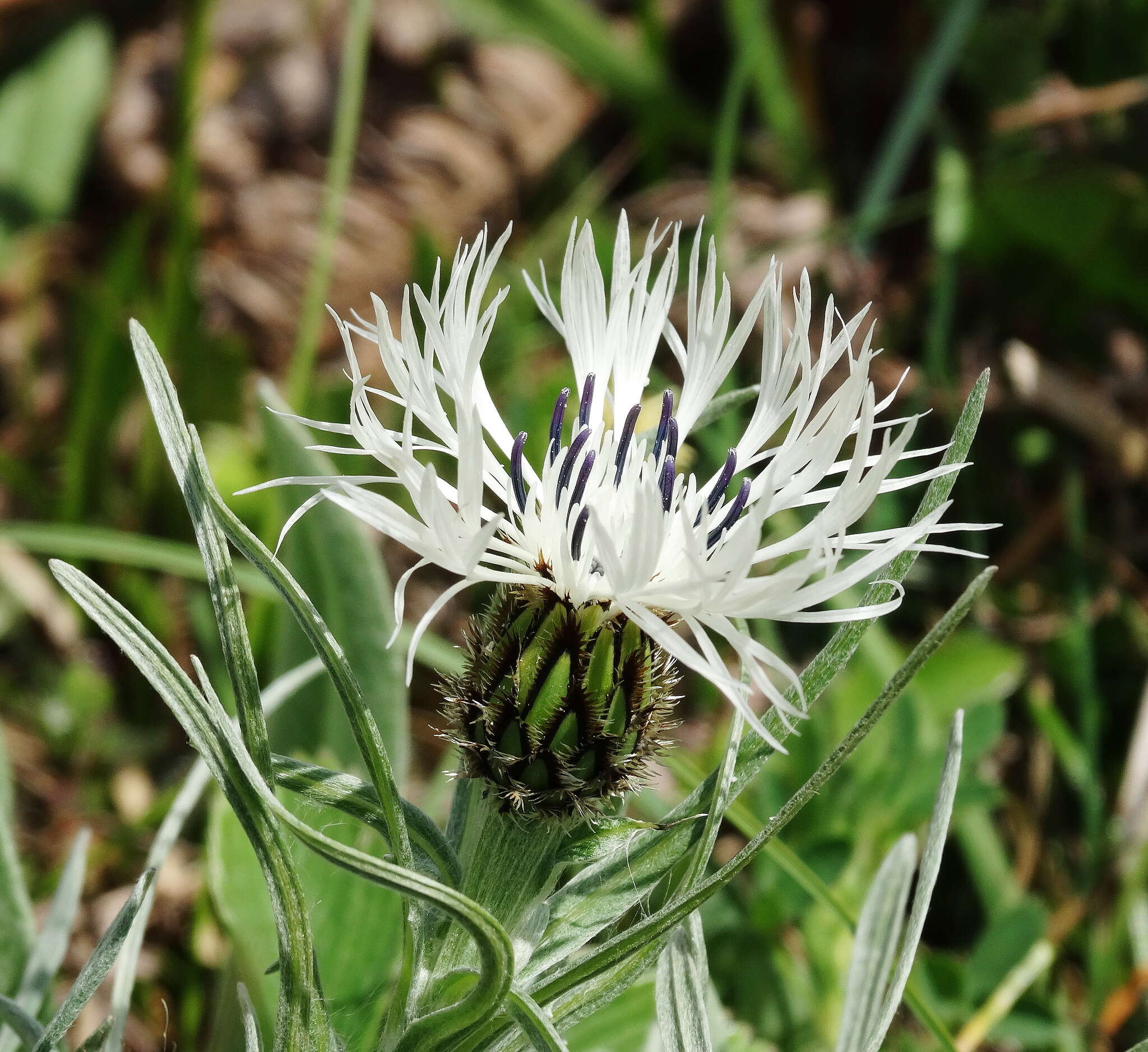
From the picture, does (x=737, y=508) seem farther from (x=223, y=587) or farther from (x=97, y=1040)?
(x=97, y=1040)

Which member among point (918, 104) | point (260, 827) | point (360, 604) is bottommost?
point (918, 104)

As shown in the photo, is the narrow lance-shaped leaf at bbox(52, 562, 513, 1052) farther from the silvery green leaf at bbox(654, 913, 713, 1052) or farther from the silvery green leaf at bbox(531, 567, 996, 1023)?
the silvery green leaf at bbox(654, 913, 713, 1052)

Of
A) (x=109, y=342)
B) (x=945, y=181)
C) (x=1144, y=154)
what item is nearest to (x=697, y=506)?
(x=109, y=342)

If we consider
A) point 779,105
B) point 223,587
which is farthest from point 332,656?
point 779,105

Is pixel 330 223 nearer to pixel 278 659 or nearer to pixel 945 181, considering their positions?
pixel 278 659

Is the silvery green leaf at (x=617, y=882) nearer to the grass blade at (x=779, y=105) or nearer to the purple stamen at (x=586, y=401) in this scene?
the purple stamen at (x=586, y=401)

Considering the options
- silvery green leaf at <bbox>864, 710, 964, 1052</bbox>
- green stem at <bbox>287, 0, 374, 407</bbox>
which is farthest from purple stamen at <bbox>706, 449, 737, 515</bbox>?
green stem at <bbox>287, 0, 374, 407</bbox>
